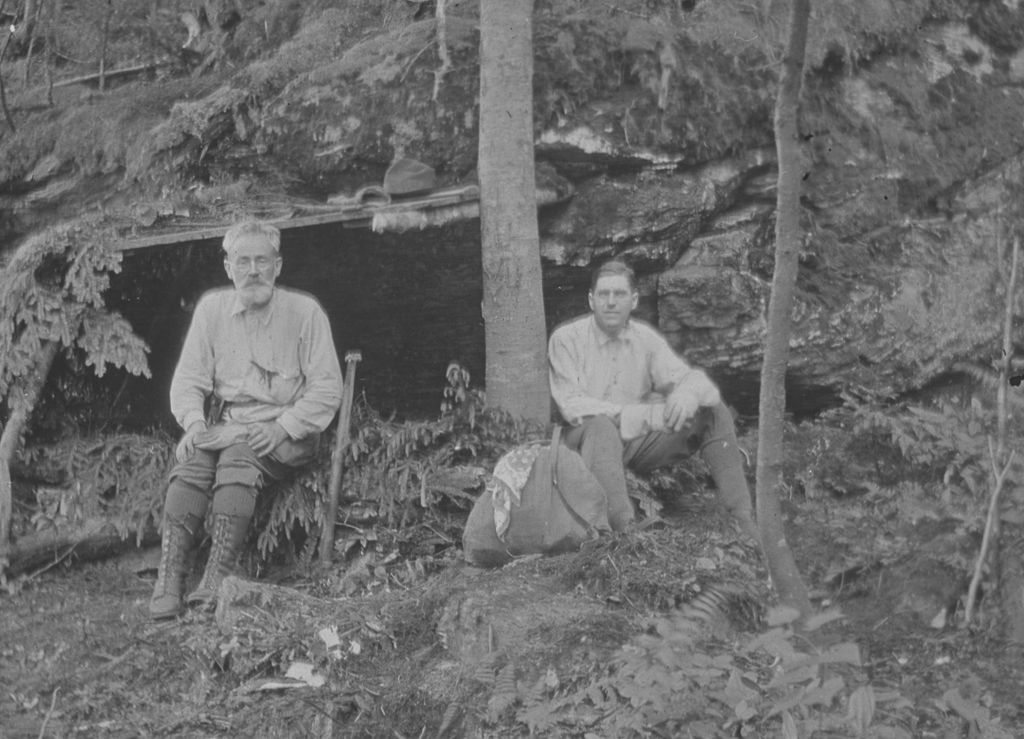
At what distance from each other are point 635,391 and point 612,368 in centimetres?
19

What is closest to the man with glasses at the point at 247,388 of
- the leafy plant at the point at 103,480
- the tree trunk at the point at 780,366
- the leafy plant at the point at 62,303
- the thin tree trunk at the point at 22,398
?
the leafy plant at the point at 103,480

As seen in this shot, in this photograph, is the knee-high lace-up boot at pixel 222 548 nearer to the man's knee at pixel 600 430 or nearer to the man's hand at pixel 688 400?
the man's knee at pixel 600 430

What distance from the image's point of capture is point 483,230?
808cm

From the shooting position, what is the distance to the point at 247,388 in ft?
25.0

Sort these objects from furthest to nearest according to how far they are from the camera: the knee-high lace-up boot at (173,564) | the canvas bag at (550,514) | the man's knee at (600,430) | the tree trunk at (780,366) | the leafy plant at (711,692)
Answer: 1. the man's knee at (600,430)
2. the knee-high lace-up boot at (173,564)
3. the canvas bag at (550,514)
4. the tree trunk at (780,366)
5. the leafy plant at (711,692)

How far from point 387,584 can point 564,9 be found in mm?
4173

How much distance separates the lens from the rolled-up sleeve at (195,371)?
298 inches

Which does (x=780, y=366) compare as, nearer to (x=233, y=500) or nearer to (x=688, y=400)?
(x=688, y=400)

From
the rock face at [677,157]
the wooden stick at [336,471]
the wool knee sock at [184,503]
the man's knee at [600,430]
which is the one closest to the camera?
the man's knee at [600,430]

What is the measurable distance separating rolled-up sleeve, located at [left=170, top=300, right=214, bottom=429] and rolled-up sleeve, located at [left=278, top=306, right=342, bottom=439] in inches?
20.1

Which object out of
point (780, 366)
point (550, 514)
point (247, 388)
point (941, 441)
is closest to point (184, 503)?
point (247, 388)

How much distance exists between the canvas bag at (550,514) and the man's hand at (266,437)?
143cm

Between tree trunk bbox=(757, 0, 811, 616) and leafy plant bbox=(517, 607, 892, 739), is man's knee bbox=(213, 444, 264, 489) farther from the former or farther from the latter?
tree trunk bbox=(757, 0, 811, 616)

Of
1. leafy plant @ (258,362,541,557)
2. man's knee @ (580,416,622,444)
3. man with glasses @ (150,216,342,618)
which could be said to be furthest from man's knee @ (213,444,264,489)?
man's knee @ (580,416,622,444)
